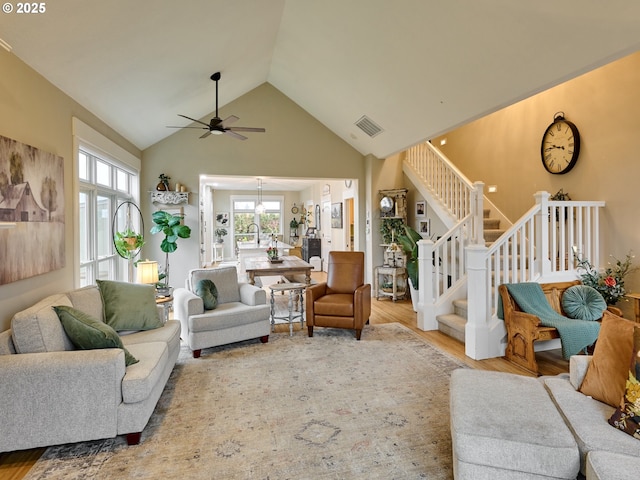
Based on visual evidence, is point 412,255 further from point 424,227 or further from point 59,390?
point 59,390

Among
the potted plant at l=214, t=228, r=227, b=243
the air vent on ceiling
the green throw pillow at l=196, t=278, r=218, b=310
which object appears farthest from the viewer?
the potted plant at l=214, t=228, r=227, b=243

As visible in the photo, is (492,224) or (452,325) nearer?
(452,325)

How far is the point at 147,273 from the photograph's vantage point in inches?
151

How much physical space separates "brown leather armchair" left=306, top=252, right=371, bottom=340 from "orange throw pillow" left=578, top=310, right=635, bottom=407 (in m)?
2.45

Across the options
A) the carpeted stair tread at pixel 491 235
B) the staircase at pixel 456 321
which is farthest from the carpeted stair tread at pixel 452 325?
the carpeted stair tread at pixel 491 235

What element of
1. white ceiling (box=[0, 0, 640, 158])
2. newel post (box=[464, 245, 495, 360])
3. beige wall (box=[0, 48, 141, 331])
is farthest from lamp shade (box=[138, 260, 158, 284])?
newel post (box=[464, 245, 495, 360])

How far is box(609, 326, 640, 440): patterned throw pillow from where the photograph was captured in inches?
60.7

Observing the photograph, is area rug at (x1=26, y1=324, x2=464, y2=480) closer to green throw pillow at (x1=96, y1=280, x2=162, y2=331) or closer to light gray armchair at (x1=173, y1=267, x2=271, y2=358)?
light gray armchair at (x1=173, y1=267, x2=271, y2=358)

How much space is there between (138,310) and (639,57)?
5.87 m

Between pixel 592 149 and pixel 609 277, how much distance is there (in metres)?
1.73

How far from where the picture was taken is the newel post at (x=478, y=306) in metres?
3.58

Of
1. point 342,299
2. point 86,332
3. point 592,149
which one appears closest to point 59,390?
point 86,332

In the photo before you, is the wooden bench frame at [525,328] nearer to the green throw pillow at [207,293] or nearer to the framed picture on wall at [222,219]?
the green throw pillow at [207,293]

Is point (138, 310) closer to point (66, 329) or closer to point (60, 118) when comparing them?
point (66, 329)
